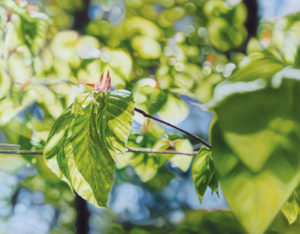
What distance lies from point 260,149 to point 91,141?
9 centimetres

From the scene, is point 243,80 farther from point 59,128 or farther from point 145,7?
point 145,7

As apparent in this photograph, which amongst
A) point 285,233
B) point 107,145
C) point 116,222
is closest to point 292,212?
point 107,145

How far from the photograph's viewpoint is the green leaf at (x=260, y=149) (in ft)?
0.21

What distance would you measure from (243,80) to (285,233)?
1258 mm

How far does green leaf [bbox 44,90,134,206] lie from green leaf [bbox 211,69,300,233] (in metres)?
0.07

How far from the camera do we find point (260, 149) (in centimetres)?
7

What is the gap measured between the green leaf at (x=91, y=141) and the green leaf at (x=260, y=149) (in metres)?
0.07

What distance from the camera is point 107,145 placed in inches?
5.6

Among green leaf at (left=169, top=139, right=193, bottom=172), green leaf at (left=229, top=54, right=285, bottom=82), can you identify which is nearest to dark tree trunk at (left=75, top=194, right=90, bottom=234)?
green leaf at (left=169, top=139, right=193, bottom=172)

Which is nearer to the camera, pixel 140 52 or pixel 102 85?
pixel 102 85

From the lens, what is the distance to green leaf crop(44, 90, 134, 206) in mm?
132

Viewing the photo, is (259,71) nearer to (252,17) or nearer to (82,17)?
(252,17)

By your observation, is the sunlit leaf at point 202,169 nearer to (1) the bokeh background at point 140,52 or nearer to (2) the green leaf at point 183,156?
(1) the bokeh background at point 140,52

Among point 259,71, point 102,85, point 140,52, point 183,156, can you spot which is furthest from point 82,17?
point 259,71
